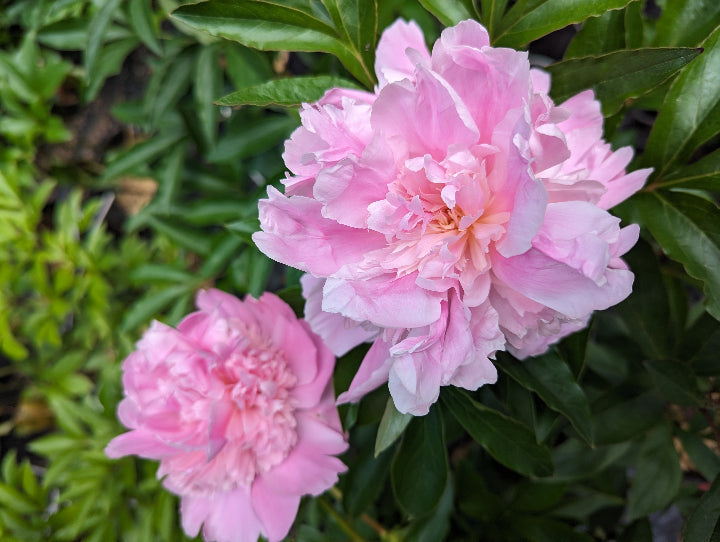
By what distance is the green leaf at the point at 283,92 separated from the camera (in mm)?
438

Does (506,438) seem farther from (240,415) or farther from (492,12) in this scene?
(492,12)

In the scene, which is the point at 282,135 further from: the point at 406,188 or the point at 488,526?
the point at 488,526

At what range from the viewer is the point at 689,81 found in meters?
0.45

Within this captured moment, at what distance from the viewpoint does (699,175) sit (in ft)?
1.55

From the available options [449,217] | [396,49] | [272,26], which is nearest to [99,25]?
[272,26]

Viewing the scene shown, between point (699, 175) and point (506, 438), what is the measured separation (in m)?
0.29

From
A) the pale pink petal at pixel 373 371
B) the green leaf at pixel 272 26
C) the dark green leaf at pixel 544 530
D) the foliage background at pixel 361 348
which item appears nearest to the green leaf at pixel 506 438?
the foliage background at pixel 361 348

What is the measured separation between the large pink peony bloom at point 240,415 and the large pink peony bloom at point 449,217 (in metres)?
0.19

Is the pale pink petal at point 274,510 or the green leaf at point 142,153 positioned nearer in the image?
the pale pink petal at point 274,510

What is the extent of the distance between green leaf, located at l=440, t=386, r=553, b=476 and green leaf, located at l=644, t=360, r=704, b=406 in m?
0.15

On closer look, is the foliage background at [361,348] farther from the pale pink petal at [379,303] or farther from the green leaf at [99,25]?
the pale pink petal at [379,303]

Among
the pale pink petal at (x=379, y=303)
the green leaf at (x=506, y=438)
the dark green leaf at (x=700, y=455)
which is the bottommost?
the dark green leaf at (x=700, y=455)

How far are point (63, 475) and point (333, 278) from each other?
821mm

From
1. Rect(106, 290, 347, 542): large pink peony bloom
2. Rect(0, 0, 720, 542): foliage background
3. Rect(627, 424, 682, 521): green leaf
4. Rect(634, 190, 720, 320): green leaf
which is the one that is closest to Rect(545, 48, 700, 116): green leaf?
Rect(0, 0, 720, 542): foliage background
